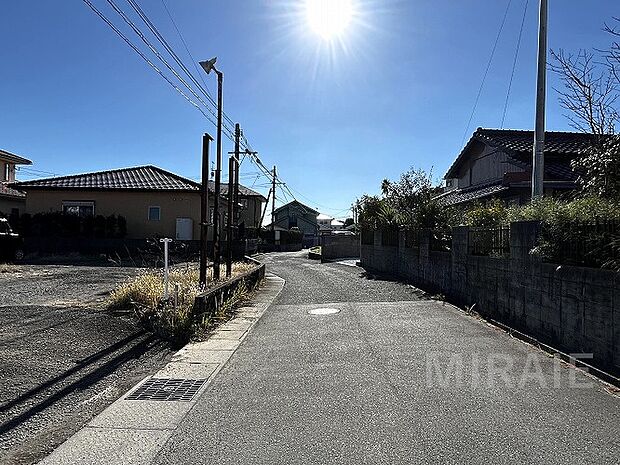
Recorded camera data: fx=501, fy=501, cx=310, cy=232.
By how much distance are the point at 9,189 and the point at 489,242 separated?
1284 inches

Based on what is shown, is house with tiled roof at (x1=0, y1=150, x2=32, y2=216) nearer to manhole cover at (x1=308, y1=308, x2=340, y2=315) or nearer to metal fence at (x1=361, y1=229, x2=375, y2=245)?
metal fence at (x1=361, y1=229, x2=375, y2=245)

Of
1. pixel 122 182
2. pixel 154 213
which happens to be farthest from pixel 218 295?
pixel 122 182

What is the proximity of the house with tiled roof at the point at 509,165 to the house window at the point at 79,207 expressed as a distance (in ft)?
64.7

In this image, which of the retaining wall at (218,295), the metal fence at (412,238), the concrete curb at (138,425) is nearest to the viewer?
the concrete curb at (138,425)

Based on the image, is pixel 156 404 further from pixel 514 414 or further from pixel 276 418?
pixel 514 414

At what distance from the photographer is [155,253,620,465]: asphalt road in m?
3.73

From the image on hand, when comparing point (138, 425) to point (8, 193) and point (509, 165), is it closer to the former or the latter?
point (509, 165)

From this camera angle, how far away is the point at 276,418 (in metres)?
4.45

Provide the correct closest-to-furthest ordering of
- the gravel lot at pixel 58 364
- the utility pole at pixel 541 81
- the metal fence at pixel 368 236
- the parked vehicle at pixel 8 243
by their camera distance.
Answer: the gravel lot at pixel 58 364
the utility pole at pixel 541 81
the parked vehicle at pixel 8 243
the metal fence at pixel 368 236

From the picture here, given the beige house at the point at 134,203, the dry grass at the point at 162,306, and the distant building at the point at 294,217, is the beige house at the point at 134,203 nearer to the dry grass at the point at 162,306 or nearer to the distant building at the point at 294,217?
the dry grass at the point at 162,306

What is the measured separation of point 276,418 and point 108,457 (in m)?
1.40

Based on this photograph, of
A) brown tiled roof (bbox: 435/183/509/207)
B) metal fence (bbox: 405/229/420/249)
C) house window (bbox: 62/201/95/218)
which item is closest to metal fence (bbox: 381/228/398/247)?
metal fence (bbox: 405/229/420/249)

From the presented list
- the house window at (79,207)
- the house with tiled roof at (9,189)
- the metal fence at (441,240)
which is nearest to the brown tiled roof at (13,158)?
the house with tiled roof at (9,189)

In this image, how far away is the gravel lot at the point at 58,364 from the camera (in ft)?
14.3
